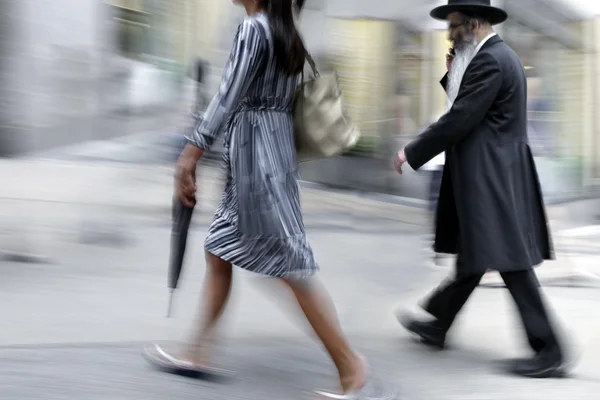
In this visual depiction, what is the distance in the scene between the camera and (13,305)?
5469 mm

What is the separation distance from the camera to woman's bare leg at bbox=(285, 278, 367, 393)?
394 centimetres

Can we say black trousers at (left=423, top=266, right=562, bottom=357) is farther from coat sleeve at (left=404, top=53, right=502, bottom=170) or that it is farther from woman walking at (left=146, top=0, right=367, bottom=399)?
woman walking at (left=146, top=0, right=367, bottom=399)

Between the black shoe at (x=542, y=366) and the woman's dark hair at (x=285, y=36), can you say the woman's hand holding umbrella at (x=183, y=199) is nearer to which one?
the woman's dark hair at (x=285, y=36)

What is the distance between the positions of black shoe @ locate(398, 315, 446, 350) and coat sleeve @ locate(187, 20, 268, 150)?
1.58 m

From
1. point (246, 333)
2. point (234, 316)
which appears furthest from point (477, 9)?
point (234, 316)

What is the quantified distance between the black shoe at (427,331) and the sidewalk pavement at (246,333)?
0.19 feet

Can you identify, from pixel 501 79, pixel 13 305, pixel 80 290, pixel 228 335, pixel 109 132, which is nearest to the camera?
pixel 501 79

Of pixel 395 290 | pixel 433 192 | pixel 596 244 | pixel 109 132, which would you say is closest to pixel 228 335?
pixel 395 290

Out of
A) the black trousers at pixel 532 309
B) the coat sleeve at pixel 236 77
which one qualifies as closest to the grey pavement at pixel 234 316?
the black trousers at pixel 532 309

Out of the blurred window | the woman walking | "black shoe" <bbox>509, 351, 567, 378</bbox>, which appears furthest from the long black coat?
the blurred window

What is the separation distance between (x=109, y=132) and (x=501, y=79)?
9.64 meters

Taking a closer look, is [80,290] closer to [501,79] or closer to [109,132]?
[501,79]

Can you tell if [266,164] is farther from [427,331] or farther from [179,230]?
[427,331]

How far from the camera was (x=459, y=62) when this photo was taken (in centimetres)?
460
